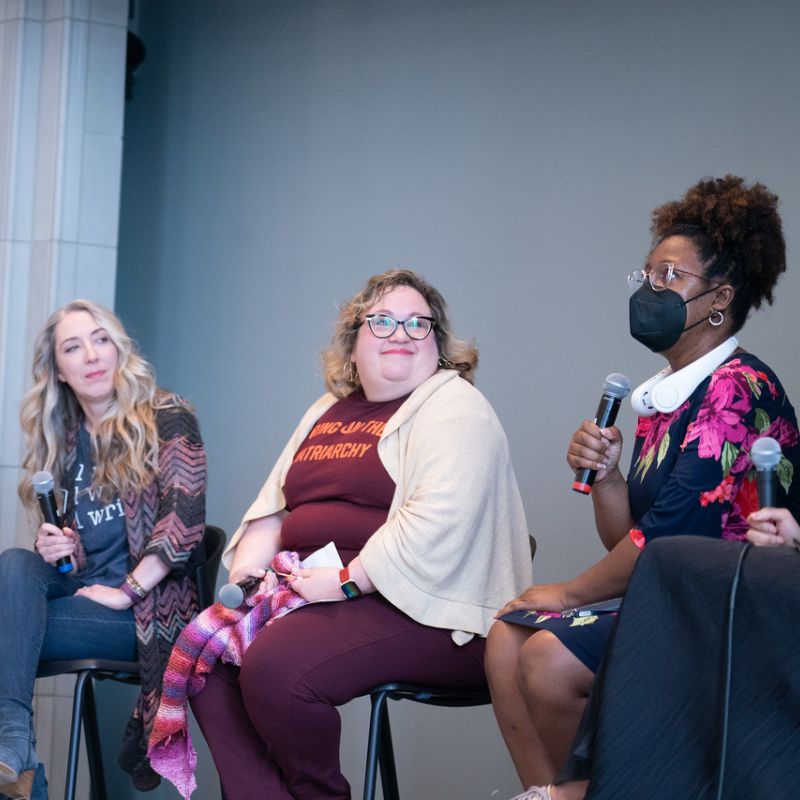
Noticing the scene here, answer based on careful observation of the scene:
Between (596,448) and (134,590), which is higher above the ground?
(596,448)

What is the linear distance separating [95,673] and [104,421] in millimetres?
655

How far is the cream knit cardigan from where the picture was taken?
2449 mm

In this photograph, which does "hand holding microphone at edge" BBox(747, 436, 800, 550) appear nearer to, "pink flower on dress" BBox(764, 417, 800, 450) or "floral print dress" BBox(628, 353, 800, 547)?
"floral print dress" BBox(628, 353, 800, 547)

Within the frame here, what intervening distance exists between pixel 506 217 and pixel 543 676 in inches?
73.2

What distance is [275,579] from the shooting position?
2.62 m

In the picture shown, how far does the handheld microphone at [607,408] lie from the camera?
2232 mm

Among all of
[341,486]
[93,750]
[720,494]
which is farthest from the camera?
[93,750]

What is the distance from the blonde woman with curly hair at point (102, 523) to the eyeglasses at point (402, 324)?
0.62 metres

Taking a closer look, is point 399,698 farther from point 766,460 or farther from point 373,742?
point 766,460

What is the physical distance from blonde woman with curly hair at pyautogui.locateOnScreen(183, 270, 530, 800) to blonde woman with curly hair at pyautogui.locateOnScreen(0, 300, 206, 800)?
23 centimetres

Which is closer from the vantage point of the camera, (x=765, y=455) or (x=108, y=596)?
(x=765, y=455)

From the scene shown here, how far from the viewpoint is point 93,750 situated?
10.3 feet

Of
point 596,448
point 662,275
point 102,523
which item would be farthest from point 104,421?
point 662,275

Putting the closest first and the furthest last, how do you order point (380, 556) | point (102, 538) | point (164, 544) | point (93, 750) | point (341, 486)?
1. point (380, 556)
2. point (341, 486)
3. point (164, 544)
4. point (102, 538)
5. point (93, 750)
